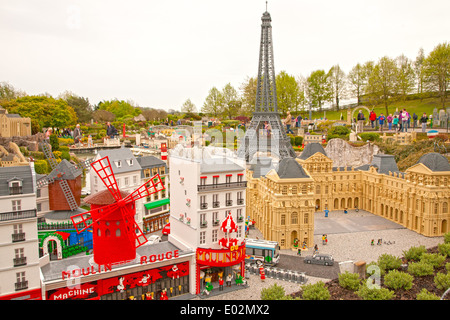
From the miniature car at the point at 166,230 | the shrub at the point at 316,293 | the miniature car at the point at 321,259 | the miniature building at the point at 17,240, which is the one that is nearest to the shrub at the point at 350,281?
the shrub at the point at 316,293

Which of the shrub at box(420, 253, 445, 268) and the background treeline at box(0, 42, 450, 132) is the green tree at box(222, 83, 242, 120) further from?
the shrub at box(420, 253, 445, 268)

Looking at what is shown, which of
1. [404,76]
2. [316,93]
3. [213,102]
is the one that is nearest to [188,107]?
[213,102]

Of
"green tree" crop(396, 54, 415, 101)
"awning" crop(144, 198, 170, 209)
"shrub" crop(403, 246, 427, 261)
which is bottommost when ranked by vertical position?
"shrub" crop(403, 246, 427, 261)

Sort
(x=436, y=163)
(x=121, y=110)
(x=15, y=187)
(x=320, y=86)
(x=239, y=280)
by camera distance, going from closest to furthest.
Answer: (x=15, y=187)
(x=239, y=280)
(x=436, y=163)
(x=320, y=86)
(x=121, y=110)

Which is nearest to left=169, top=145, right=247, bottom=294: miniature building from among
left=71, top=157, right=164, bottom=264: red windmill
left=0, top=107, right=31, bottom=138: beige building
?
left=71, top=157, right=164, bottom=264: red windmill

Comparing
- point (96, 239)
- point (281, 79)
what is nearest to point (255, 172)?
point (96, 239)

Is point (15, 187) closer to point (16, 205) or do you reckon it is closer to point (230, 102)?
point (16, 205)
